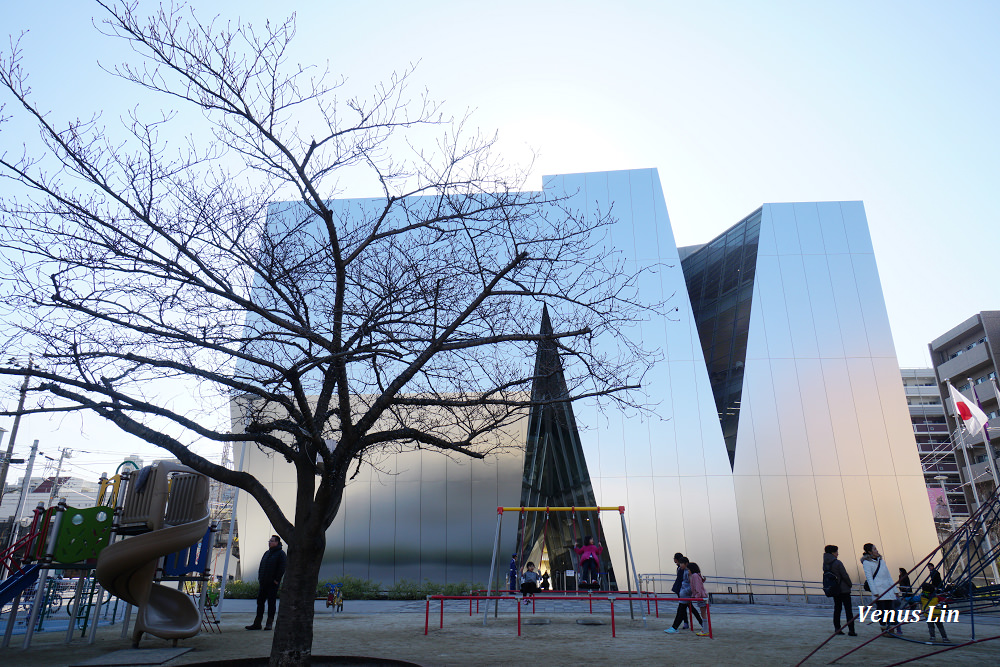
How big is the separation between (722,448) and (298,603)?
615 inches

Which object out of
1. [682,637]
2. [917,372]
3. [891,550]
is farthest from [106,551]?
[917,372]

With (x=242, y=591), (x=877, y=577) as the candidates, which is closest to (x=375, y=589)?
(x=242, y=591)

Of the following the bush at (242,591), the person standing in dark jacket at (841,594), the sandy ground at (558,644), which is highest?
the person standing in dark jacket at (841,594)

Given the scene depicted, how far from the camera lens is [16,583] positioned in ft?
32.2

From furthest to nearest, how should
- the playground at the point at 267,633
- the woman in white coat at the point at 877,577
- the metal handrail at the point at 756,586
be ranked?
1. the metal handrail at the point at 756,586
2. the woman in white coat at the point at 877,577
3. the playground at the point at 267,633

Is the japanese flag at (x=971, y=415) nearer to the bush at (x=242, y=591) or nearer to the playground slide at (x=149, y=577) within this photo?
the playground slide at (x=149, y=577)

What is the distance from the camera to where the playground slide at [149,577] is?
30.8 ft

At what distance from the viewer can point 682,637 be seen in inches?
389

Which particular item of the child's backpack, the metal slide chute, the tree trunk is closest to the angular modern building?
the child's backpack

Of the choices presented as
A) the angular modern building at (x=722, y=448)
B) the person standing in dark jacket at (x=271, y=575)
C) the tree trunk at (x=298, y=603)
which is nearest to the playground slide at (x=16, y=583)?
the person standing in dark jacket at (x=271, y=575)

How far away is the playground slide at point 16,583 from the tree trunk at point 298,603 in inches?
242

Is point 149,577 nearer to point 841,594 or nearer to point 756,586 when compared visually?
point 841,594

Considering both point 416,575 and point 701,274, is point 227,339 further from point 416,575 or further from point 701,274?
point 701,274

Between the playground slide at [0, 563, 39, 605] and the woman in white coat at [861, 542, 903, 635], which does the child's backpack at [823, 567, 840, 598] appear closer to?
the woman in white coat at [861, 542, 903, 635]
